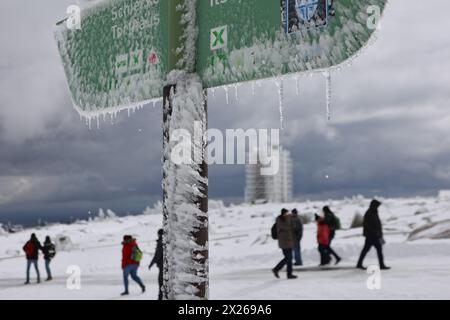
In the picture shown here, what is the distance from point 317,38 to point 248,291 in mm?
8806

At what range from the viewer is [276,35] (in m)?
2.45

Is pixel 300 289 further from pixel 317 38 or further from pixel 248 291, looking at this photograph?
pixel 317 38

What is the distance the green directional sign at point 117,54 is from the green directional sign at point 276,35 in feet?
0.88

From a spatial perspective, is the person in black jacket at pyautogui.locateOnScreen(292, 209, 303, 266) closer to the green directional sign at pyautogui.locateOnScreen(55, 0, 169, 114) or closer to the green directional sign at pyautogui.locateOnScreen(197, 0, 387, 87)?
the green directional sign at pyautogui.locateOnScreen(55, 0, 169, 114)

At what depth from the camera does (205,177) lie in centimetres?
267

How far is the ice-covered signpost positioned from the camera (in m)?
2.29

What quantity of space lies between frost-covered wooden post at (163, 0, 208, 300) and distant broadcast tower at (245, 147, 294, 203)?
325ft

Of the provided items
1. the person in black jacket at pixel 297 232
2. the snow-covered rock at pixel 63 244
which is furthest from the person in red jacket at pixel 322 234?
the snow-covered rock at pixel 63 244

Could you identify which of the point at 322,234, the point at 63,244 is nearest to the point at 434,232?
the point at 322,234

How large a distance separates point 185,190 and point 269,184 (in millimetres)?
112841

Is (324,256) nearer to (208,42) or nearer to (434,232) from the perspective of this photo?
(434,232)

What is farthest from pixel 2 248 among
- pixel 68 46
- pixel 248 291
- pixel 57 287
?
pixel 68 46

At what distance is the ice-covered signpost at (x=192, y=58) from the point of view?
229 centimetres

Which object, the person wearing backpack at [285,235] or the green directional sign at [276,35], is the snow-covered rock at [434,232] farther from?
the green directional sign at [276,35]
